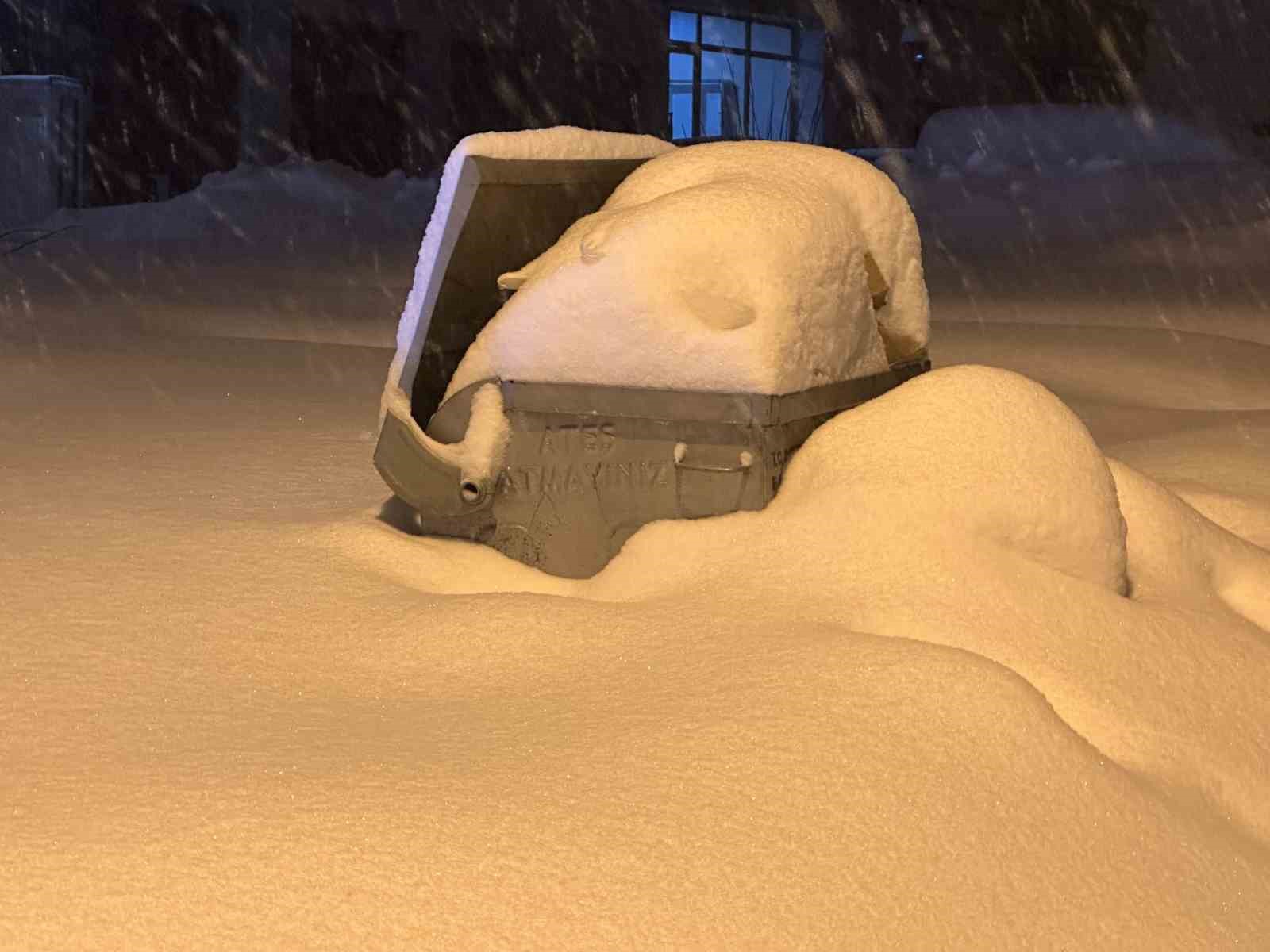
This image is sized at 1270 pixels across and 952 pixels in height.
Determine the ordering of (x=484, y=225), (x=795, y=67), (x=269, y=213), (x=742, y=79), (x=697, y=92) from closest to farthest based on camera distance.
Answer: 1. (x=484, y=225)
2. (x=269, y=213)
3. (x=697, y=92)
4. (x=742, y=79)
5. (x=795, y=67)

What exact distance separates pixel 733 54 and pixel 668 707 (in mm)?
16545

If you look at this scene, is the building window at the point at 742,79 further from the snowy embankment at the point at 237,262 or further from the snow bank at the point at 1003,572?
the snow bank at the point at 1003,572

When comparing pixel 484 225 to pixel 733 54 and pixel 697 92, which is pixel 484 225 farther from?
pixel 733 54

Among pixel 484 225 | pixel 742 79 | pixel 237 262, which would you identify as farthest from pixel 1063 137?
pixel 484 225

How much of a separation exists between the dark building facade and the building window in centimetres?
3

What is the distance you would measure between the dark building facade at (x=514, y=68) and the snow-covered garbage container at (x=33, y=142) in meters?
0.54

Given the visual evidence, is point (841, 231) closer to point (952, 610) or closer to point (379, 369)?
point (952, 610)

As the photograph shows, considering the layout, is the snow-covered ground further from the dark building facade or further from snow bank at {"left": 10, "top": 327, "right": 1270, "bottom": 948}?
the dark building facade

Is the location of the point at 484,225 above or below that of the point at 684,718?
above

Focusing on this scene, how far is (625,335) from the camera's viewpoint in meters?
2.72

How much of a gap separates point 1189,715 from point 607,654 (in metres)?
0.88

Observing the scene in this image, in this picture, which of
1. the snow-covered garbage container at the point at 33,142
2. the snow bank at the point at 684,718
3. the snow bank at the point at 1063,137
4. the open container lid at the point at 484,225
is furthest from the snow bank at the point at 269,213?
the snow bank at the point at 684,718

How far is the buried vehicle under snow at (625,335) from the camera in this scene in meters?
2.68

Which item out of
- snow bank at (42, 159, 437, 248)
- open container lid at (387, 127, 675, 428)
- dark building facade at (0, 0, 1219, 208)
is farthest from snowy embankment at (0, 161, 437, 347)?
open container lid at (387, 127, 675, 428)
